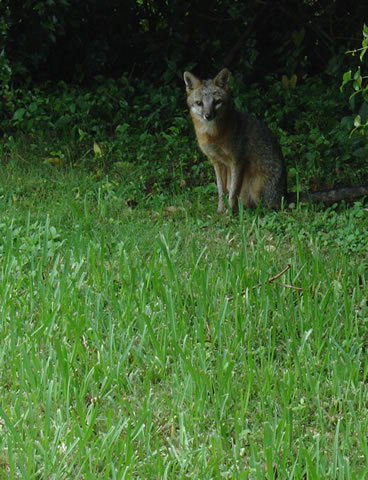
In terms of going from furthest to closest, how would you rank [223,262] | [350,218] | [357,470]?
[350,218], [223,262], [357,470]

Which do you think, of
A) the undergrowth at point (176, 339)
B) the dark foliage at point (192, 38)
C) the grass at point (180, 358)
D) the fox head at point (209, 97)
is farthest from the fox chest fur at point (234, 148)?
the dark foliage at point (192, 38)

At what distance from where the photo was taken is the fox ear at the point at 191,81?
19.0ft

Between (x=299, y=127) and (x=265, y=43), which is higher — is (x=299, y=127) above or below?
below

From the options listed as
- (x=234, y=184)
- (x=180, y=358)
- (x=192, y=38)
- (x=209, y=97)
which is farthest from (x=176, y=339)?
(x=192, y=38)

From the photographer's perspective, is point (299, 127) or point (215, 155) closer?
point (215, 155)

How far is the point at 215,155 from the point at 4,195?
166 centimetres

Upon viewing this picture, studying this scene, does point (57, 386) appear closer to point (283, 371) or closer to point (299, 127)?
point (283, 371)

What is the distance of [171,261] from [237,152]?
1.87 meters

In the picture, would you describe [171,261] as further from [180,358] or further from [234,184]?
[234,184]

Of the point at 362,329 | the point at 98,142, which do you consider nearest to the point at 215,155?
the point at 98,142

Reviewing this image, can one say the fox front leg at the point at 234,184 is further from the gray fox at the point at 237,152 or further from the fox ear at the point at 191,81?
the fox ear at the point at 191,81

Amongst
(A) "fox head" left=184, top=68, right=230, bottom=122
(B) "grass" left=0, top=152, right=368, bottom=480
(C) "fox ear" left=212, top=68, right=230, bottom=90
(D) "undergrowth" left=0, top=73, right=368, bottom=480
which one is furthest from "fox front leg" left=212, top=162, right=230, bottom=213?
(B) "grass" left=0, top=152, right=368, bottom=480

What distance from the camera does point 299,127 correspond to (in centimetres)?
732

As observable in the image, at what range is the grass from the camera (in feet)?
8.66
